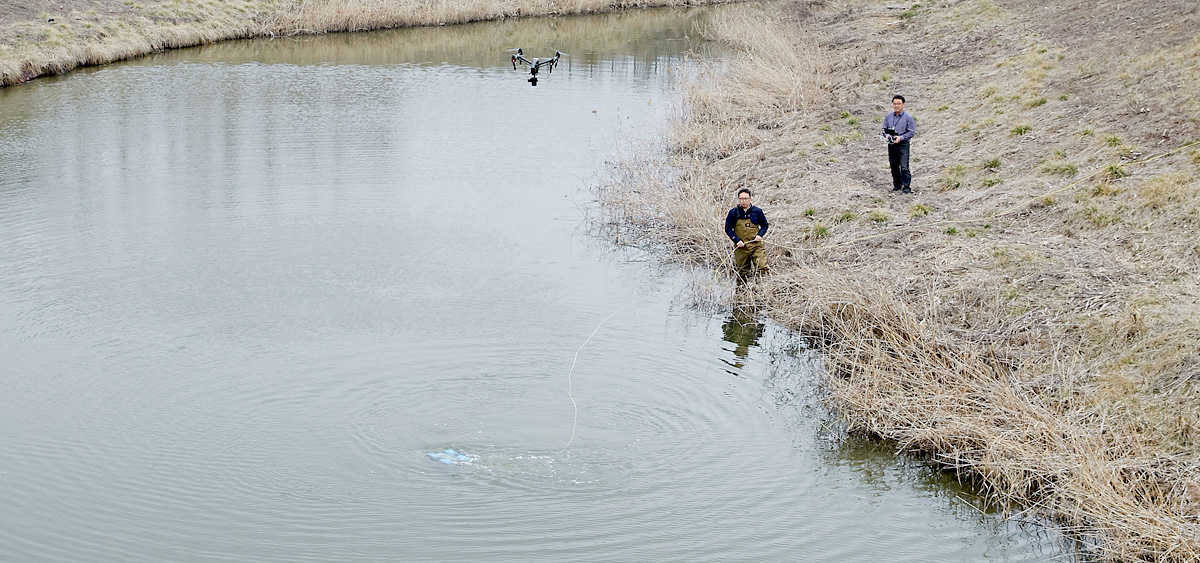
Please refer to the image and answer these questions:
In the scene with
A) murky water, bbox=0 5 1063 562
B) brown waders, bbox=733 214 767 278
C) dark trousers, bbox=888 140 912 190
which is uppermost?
dark trousers, bbox=888 140 912 190

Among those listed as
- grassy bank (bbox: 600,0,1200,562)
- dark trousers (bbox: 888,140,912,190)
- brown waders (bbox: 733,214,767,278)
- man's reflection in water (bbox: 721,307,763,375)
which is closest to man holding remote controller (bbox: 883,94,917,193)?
dark trousers (bbox: 888,140,912,190)

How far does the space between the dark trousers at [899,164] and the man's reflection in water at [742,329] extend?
13.6ft

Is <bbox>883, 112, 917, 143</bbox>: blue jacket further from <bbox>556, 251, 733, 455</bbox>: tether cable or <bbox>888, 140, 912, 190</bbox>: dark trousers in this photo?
<bbox>556, 251, 733, 455</bbox>: tether cable

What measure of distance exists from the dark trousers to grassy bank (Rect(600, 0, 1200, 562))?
318 mm

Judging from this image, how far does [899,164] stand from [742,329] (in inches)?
182

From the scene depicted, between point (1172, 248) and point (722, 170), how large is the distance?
8.43 m

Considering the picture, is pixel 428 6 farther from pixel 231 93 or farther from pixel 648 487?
pixel 648 487

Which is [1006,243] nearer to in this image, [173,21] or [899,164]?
[899,164]

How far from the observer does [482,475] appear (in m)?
10.5

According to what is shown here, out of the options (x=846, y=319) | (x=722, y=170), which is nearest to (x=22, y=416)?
(x=846, y=319)

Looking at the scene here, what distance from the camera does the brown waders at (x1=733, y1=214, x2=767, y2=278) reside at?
14516mm

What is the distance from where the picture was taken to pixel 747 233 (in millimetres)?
14539

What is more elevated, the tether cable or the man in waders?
the man in waders

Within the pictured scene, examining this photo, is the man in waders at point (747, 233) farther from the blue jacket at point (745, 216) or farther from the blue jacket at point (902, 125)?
the blue jacket at point (902, 125)
